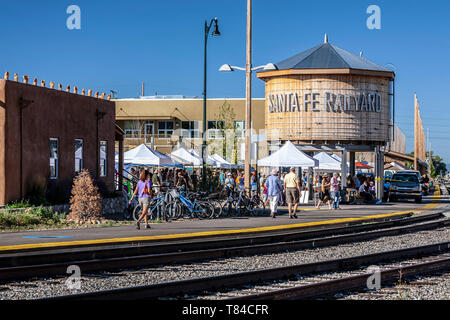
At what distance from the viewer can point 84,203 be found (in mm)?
22453

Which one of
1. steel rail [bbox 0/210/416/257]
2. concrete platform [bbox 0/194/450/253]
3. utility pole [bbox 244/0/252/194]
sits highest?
utility pole [bbox 244/0/252/194]

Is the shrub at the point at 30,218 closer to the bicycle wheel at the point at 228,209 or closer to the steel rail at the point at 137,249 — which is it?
the steel rail at the point at 137,249

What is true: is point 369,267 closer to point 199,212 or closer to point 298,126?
point 199,212

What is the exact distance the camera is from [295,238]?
1992cm

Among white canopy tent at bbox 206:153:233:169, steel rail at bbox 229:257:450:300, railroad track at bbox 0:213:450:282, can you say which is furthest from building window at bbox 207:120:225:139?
steel rail at bbox 229:257:450:300

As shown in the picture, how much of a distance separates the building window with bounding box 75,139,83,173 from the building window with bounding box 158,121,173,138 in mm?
44632

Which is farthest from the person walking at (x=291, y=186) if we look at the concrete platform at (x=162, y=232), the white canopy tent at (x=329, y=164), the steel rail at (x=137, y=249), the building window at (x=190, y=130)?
the building window at (x=190, y=130)

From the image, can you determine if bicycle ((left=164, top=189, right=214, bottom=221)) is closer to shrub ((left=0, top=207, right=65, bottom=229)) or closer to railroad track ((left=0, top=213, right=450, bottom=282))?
shrub ((left=0, top=207, right=65, bottom=229))

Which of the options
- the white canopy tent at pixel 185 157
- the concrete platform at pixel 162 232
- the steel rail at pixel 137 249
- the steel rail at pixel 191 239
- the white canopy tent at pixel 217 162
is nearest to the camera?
the steel rail at pixel 137 249

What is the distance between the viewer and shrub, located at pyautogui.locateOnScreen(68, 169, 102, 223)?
22281mm

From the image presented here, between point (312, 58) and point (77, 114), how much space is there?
56.0 ft

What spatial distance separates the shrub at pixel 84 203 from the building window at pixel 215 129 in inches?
1468

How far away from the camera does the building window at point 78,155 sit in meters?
27.0
